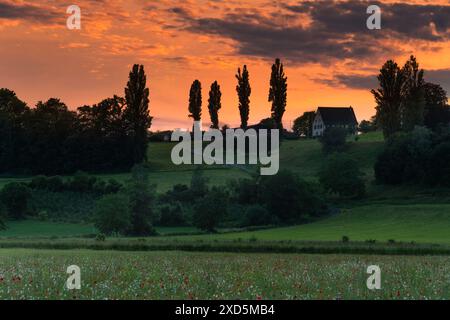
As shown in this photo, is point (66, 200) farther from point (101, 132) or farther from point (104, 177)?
point (101, 132)

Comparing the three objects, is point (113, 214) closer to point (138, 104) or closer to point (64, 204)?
point (64, 204)

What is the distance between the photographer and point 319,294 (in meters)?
18.6

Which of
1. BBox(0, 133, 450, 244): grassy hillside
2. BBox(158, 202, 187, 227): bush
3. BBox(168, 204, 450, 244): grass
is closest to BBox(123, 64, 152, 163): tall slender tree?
BBox(0, 133, 450, 244): grassy hillside

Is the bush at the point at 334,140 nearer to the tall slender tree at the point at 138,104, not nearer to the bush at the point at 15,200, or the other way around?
the tall slender tree at the point at 138,104

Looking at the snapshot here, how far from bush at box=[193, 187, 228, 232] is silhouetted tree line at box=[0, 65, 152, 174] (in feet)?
177

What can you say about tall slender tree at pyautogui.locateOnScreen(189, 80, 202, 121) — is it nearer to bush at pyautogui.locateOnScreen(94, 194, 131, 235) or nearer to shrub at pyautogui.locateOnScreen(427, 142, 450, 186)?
shrub at pyautogui.locateOnScreen(427, 142, 450, 186)

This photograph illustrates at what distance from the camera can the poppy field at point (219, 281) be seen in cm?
1864

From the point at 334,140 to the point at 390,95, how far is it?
23685mm

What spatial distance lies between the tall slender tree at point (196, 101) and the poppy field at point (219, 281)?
14850cm

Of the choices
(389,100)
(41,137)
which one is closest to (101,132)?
(41,137)

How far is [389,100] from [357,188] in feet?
107

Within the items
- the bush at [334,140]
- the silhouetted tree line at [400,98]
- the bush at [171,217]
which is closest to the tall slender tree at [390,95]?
the silhouetted tree line at [400,98]
